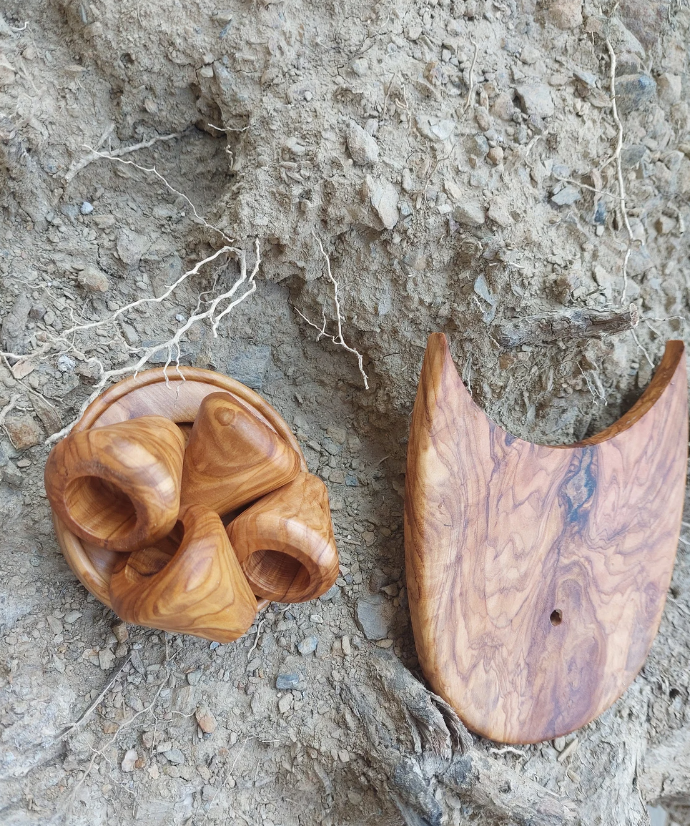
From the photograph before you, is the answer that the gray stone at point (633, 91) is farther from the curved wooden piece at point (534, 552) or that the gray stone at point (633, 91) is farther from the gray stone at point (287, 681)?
the gray stone at point (287, 681)

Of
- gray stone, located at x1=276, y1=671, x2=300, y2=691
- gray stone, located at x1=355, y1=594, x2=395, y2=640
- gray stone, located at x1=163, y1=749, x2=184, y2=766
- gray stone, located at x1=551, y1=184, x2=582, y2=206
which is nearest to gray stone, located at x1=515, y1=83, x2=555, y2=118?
gray stone, located at x1=551, y1=184, x2=582, y2=206

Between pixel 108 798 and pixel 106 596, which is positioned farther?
pixel 108 798

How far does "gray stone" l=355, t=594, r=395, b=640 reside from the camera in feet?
3.01

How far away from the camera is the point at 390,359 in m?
0.98

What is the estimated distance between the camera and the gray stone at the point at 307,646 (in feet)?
2.95

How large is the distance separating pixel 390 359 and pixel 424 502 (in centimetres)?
25

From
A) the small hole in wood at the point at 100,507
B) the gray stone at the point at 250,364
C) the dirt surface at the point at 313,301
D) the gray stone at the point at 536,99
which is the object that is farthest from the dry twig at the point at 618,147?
the small hole in wood at the point at 100,507

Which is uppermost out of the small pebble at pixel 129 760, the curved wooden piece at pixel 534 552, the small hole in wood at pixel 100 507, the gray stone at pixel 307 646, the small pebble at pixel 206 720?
the small hole in wood at pixel 100 507

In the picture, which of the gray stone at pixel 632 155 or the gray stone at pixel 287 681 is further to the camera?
the gray stone at pixel 632 155

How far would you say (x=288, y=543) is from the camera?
697 millimetres

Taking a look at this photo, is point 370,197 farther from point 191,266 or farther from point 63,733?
point 63,733

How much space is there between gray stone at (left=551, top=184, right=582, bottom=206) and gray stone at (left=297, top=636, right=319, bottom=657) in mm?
730

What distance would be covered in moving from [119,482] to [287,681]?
16.4 inches

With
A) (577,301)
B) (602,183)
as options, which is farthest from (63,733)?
(602,183)
